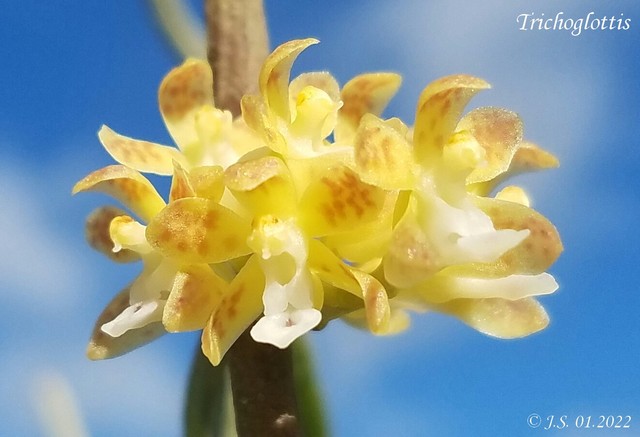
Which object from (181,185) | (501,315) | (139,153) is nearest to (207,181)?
(181,185)


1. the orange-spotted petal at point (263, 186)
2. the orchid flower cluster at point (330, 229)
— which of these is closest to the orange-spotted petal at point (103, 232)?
the orchid flower cluster at point (330, 229)

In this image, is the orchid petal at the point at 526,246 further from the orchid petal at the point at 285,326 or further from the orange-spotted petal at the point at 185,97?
the orange-spotted petal at the point at 185,97

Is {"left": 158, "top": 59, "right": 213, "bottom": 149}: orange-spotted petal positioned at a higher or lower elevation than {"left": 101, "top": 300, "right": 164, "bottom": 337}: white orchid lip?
higher

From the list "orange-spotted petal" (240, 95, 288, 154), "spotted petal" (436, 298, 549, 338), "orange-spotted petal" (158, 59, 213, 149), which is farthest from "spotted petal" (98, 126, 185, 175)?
"spotted petal" (436, 298, 549, 338)

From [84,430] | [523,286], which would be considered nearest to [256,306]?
[523,286]

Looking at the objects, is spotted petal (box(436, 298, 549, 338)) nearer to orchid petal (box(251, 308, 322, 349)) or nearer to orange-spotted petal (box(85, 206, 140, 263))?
orchid petal (box(251, 308, 322, 349))

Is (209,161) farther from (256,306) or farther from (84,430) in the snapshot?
(84,430)
